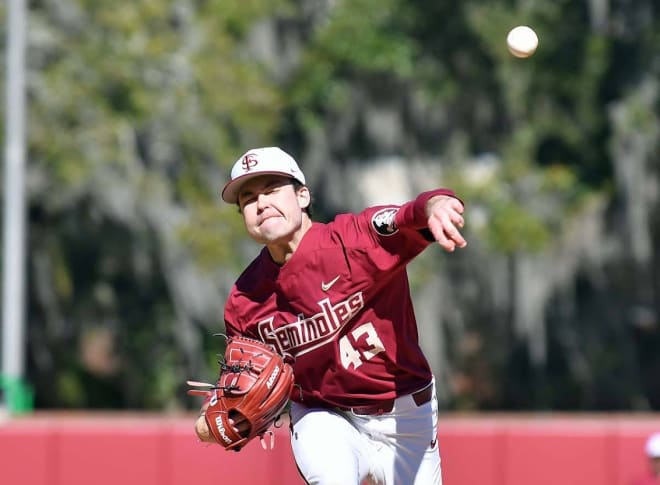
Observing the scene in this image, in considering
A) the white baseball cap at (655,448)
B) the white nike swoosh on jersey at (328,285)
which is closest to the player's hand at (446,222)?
the white nike swoosh on jersey at (328,285)

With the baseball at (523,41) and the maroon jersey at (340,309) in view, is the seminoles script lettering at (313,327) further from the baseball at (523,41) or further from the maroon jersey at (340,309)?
the baseball at (523,41)

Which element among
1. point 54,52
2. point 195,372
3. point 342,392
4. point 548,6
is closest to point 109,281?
point 195,372

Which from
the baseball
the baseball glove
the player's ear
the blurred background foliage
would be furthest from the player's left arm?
the blurred background foliage

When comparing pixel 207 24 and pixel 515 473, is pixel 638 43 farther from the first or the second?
pixel 515 473

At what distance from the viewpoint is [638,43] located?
671 inches

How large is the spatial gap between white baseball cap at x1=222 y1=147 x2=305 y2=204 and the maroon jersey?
0.29 metres

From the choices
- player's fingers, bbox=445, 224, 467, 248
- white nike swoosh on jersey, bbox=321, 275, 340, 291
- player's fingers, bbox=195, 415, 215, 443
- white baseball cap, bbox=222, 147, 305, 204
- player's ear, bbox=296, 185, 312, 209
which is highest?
white baseball cap, bbox=222, 147, 305, 204

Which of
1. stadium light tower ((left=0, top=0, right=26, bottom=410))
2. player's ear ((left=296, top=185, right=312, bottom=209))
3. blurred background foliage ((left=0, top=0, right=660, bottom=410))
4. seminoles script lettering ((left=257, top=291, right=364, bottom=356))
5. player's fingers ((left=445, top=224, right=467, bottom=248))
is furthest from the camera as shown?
blurred background foliage ((left=0, top=0, right=660, bottom=410))

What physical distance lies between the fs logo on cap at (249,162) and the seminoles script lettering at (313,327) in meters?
0.60

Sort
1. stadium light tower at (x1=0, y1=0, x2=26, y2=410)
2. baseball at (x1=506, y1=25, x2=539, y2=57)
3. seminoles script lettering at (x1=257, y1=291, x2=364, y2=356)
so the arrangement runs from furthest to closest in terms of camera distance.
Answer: stadium light tower at (x1=0, y1=0, x2=26, y2=410) < baseball at (x1=506, y1=25, x2=539, y2=57) < seminoles script lettering at (x1=257, y1=291, x2=364, y2=356)

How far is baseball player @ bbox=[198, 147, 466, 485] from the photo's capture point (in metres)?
5.21

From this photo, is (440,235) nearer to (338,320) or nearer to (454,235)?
(454,235)

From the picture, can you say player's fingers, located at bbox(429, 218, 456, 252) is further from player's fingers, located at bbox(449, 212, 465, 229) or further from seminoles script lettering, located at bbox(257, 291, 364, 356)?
seminoles script lettering, located at bbox(257, 291, 364, 356)

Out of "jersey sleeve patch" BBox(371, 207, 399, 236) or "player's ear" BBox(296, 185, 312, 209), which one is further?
"player's ear" BBox(296, 185, 312, 209)
